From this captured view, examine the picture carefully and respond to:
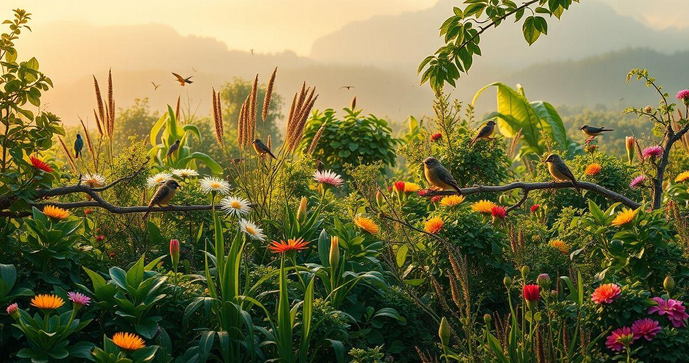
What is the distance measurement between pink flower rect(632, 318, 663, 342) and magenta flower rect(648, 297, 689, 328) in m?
0.10

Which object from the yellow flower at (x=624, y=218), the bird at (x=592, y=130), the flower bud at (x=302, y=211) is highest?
the bird at (x=592, y=130)

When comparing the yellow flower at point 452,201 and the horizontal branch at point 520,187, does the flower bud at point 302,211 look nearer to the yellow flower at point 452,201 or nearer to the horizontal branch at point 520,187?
the horizontal branch at point 520,187

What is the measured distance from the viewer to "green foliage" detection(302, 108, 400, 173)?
269 inches

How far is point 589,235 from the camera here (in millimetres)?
3266

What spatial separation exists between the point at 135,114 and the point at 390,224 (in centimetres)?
1996

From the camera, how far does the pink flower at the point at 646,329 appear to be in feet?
8.45

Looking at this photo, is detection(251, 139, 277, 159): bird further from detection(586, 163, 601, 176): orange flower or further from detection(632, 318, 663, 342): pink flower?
detection(632, 318, 663, 342): pink flower

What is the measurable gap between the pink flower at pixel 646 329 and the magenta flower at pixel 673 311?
0.31 ft

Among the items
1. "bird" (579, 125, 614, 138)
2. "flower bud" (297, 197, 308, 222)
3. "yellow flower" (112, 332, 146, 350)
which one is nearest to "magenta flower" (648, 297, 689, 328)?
"flower bud" (297, 197, 308, 222)

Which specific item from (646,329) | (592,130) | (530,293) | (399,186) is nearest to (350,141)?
(592,130)

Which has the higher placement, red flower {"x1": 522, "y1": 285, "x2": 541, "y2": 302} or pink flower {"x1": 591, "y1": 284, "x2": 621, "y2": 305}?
red flower {"x1": 522, "y1": 285, "x2": 541, "y2": 302}

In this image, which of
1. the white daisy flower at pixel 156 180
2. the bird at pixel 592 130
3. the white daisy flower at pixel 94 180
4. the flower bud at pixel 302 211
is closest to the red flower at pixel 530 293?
the flower bud at pixel 302 211

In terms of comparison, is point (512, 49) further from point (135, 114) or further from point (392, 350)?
point (392, 350)

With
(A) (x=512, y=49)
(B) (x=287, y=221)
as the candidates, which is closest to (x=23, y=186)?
(B) (x=287, y=221)
